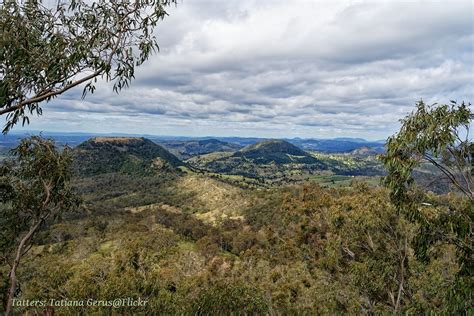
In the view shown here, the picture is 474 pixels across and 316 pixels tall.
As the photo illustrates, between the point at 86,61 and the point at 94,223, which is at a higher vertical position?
the point at 86,61

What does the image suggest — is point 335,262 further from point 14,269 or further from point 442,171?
point 14,269

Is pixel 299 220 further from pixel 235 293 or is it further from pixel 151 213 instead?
pixel 151 213

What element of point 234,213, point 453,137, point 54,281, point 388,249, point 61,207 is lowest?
point 234,213

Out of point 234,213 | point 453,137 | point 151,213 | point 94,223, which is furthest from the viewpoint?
point 234,213

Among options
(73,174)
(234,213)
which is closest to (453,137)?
(73,174)

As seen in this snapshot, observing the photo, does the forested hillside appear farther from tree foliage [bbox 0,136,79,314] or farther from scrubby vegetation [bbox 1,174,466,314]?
tree foliage [bbox 0,136,79,314]

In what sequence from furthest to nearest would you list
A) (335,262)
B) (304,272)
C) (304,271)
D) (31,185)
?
(304,271), (304,272), (335,262), (31,185)

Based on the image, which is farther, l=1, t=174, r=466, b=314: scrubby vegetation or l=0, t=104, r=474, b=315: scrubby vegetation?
l=1, t=174, r=466, b=314: scrubby vegetation

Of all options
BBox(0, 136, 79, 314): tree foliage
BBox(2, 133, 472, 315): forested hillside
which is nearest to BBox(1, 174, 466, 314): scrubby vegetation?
BBox(2, 133, 472, 315): forested hillside

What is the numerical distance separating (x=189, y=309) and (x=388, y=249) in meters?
13.9

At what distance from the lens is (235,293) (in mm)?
24297

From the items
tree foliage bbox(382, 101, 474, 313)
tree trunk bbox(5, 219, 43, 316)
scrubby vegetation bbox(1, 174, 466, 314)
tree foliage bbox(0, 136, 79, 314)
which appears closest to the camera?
tree foliage bbox(382, 101, 474, 313)

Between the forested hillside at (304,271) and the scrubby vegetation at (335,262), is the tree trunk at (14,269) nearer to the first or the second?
the scrubby vegetation at (335,262)

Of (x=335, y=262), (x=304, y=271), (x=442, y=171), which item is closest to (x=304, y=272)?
(x=304, y=271)
